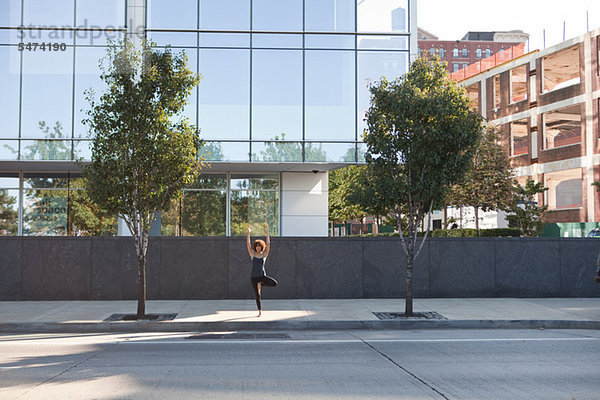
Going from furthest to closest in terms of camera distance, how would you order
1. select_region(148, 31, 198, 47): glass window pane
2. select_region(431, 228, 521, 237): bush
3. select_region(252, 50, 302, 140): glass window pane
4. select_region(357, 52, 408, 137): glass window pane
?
select_region(431, 228, 521, 237): bush, select_region(357, 52, 408, 137): glass window pane, select_region(252, 50, 302, 140): glass window pane, select_region(148, 31, 198, 47): glass window pane

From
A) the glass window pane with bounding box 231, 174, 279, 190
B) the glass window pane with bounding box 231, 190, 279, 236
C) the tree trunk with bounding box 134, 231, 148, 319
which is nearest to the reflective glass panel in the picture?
the glass window pane with bounding box 231, 174, 279, 190

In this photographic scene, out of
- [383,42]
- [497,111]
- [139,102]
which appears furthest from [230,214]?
[497,111]

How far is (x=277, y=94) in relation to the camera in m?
21.3

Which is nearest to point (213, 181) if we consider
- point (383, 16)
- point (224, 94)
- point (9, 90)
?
point (224, 94)

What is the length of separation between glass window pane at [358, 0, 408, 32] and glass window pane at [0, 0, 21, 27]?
39.6 ft

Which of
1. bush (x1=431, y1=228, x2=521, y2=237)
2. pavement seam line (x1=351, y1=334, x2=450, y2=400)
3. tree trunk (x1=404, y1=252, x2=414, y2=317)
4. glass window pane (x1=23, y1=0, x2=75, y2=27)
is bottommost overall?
pavement seam line (x1=351, y1=334, x2=450, y2=400)

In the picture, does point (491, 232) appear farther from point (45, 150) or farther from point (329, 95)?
point (45, 150)

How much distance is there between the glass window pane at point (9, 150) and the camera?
66.8 feet

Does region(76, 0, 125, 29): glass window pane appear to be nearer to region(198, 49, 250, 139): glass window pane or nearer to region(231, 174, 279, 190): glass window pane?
region(198, 49, 250, 139): glass window pane

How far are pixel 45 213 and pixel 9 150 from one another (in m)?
2.65

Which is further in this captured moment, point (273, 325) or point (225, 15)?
point (225, 15)

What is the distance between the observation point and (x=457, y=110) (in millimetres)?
12672

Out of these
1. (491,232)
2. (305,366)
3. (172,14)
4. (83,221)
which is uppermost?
(172,14)

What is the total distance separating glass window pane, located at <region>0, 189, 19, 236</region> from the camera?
21.5 m
